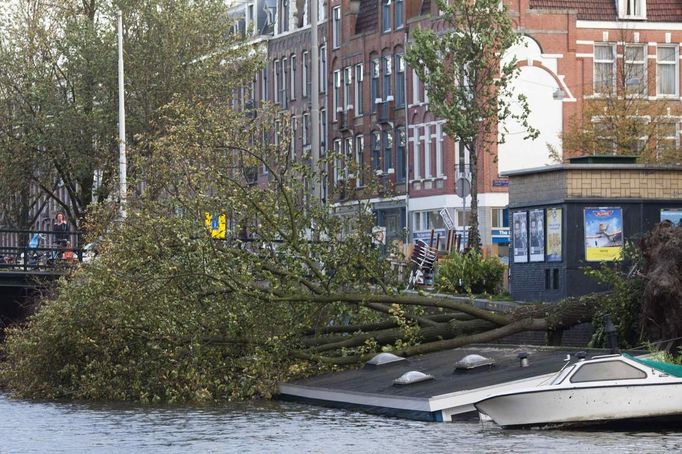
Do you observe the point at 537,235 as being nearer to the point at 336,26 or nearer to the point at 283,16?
the point at 336,26

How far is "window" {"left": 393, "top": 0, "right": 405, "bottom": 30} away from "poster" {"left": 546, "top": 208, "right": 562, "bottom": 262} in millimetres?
41838

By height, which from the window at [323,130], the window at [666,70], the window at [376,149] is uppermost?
the window at [666,70]

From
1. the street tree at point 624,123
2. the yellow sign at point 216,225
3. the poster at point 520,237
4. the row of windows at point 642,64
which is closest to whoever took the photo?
the yellow sign at point 216,225

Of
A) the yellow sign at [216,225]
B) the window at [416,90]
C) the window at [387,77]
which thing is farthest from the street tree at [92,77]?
the yellow sign at [216,225]

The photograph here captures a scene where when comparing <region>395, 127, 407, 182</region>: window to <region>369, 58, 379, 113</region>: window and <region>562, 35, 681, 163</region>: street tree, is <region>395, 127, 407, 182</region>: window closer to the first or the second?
<region>369, 58, 379, 113</region>: window

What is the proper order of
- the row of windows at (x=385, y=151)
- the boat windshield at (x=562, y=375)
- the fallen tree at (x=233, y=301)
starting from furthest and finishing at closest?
the row of windows at (x=385, y=151)
the fallen tree at (x=233, y=301)
the boat windshield at (x=562, y=375)

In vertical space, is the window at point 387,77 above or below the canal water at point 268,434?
above

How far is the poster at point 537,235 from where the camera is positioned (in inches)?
1688

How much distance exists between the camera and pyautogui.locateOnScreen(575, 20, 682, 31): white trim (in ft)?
256

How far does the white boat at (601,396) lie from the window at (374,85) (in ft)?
188

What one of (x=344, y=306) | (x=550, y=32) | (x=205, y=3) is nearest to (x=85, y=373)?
(x=344, y=306)

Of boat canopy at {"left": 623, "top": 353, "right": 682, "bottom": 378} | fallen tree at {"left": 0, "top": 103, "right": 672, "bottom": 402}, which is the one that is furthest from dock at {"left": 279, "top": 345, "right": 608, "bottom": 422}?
boat canopy at {"left": 623, "top": 353, "right": 682, "bottom": 378}

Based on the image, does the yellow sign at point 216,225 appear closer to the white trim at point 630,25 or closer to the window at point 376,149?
the white trim at point 630,25

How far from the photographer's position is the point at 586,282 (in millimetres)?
41906
